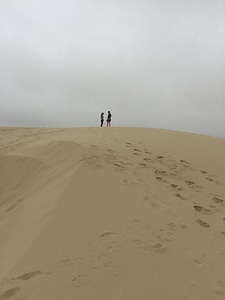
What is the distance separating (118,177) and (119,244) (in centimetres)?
212

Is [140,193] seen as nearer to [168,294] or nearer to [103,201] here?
[103,201]

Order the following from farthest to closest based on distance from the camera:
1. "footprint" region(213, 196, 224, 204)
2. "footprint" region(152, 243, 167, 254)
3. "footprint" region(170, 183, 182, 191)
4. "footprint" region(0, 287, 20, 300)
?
"footprint" region(170, 183, 182, 191), "footprint" region(213, 196, 224, 204), "footprint" region(152, 243, 167, 254), "footprint" region(0, 287, 20, 300)

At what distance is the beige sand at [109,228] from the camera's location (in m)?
3.14

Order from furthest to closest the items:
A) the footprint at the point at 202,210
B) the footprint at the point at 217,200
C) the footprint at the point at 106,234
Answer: the footprint at the point at 217,200, the footprint at the point at 202,210, the footprint at the point at 106,234

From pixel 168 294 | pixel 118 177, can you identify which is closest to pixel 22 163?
pixel 118 177

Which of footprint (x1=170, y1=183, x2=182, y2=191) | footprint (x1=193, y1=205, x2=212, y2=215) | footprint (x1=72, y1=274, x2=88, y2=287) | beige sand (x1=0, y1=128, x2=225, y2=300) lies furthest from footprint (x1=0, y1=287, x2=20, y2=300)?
footprint (x1=170, y1=183, x2=182, y2=191)

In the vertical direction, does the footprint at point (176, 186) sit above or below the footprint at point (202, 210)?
above

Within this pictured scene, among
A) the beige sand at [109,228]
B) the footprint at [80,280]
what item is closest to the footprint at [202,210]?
the beige sand at [109,228]

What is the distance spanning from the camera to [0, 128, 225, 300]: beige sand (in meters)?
3.14

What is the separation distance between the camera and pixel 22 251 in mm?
3686

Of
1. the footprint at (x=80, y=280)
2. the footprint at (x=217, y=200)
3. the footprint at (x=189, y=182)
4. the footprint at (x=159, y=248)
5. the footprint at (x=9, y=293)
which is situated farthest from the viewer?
the footprint at (x=189, y=182)

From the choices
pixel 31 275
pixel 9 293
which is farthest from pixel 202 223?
pixel 9 293

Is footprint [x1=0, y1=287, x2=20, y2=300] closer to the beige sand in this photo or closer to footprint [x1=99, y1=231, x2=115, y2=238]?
the beige sand

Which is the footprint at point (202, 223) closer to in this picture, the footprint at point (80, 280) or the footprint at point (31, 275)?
the footprint at point (80, 280)
